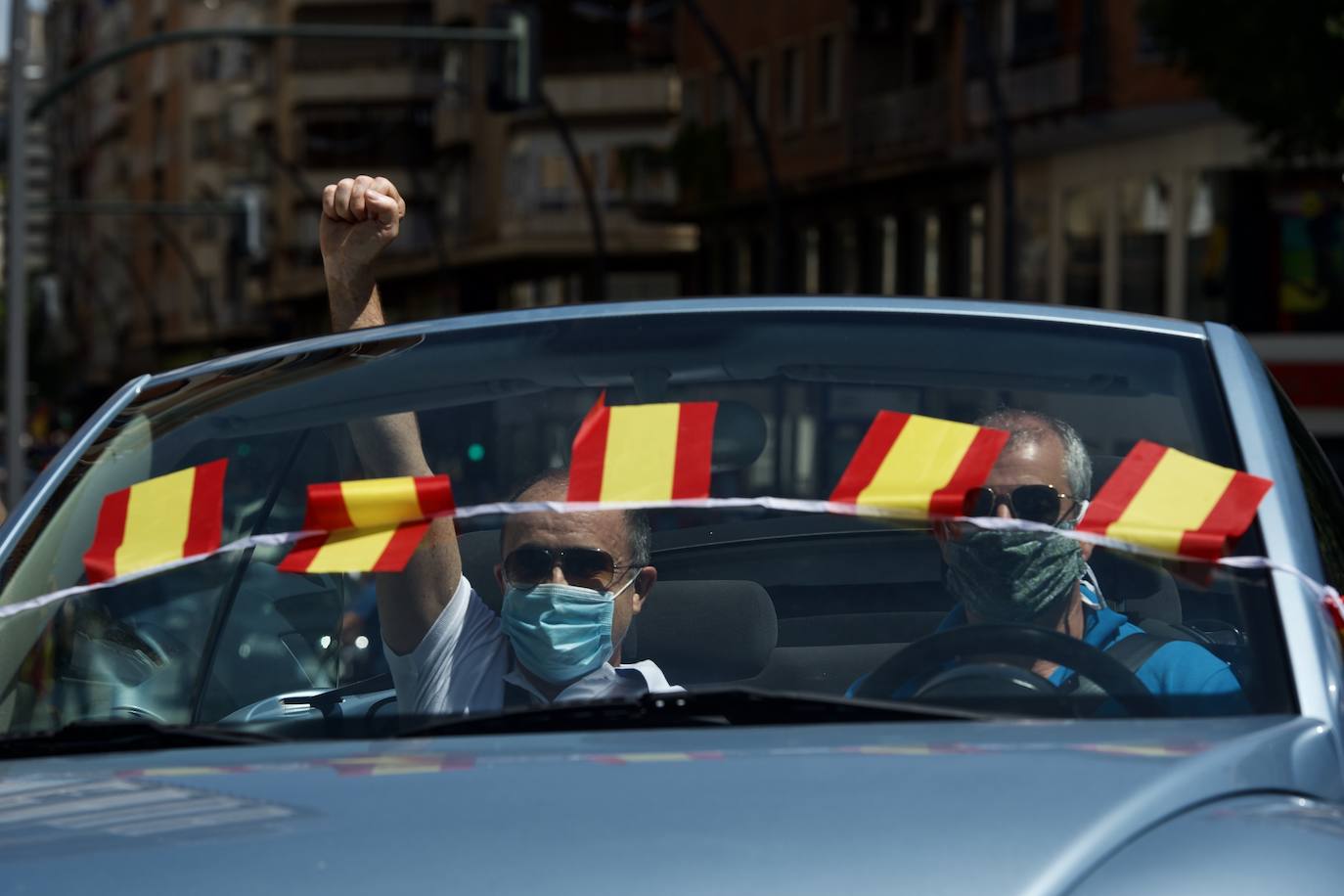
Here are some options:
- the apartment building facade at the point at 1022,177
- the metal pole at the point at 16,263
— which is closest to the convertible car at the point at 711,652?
the metal pole at the point at 16,263

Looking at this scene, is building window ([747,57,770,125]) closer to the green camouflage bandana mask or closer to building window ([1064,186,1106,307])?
building window ([1064,186,1106,307])

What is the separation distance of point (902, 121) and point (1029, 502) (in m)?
37.8

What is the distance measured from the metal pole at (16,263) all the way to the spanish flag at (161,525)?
54.0ft

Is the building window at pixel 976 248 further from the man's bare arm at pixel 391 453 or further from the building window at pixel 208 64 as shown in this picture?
the building window at pixel 208 64

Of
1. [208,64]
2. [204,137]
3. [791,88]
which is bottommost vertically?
[791,88]

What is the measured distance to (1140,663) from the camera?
2730 mm

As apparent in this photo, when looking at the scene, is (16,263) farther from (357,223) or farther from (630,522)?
(630,522)

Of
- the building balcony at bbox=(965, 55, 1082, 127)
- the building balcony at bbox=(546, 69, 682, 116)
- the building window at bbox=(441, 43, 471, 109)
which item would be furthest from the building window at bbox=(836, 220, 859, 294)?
the building window at bbox=(441, 43, 471, 109)

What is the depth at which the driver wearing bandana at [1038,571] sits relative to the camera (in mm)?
2727

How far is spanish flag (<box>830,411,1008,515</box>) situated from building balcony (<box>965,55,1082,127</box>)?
3080 centimetres

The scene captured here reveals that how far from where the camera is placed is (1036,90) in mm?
34250

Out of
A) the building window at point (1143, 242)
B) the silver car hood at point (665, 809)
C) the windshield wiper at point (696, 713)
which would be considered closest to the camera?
the silver car hood at point (665, 809)

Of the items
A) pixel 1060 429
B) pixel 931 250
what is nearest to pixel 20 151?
pixel 1060 429

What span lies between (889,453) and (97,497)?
38.9 inches
